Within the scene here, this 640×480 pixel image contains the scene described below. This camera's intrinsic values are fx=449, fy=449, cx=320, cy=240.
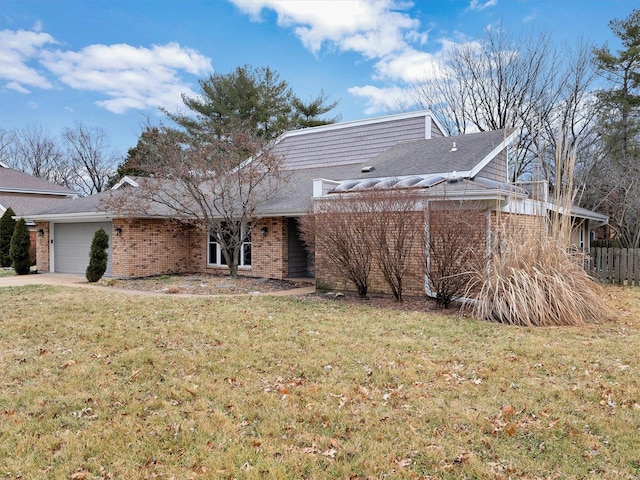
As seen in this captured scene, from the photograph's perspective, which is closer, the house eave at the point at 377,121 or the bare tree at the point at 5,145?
the house eave at the point at 377,121

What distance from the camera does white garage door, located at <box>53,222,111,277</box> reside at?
16875mm

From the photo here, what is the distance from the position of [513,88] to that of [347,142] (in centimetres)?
1138

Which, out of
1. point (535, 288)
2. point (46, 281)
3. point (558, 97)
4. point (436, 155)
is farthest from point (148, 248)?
point (558, 97)

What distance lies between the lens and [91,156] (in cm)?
3706

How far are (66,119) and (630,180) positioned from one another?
123 ft

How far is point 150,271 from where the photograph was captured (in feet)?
50.9

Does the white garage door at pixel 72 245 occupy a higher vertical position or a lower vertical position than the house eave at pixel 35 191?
lower

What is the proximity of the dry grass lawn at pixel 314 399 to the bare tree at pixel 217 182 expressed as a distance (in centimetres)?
675

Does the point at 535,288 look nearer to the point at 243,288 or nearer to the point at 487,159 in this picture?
the point at 487,159

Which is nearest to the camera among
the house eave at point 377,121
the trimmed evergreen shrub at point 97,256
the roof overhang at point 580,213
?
the roof overhang at point 580,213

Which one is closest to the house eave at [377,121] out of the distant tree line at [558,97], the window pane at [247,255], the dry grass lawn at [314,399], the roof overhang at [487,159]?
the roof overhang at [487,159]

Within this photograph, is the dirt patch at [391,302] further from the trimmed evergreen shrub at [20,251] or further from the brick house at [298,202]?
the trimmed evergreen shrub at [20,251]

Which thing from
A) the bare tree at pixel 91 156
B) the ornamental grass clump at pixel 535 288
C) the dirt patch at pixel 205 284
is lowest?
the dirt patch at pixel 205 284

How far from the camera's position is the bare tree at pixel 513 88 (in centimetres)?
2192
